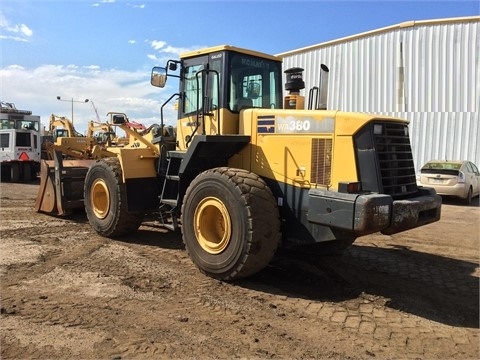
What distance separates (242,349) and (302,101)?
384 centimetres

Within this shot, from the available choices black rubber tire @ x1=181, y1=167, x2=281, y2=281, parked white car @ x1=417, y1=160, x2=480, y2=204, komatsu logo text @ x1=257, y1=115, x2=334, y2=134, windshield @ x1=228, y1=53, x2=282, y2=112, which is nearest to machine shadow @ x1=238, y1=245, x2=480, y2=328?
black rubber tire @ x1=181, y1=167, x2=281, y2=281

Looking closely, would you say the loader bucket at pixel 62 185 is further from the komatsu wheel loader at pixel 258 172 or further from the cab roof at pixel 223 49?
the cab roof at pixel 223 49

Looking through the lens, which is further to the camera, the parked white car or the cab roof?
the parked white car

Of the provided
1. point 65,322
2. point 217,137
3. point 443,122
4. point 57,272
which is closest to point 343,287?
point 217,137

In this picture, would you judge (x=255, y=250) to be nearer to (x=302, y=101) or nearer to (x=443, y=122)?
(x=302, y=101)

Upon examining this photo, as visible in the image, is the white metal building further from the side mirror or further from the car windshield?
the side mirror

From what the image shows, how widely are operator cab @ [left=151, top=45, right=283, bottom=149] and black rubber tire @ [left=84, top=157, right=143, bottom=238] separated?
1280 mm

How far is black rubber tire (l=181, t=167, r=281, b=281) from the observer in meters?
5.14

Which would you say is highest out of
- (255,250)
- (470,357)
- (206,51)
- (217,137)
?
(206,51)

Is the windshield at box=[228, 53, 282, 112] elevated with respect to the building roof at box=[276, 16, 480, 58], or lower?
lower

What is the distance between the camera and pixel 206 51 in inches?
256

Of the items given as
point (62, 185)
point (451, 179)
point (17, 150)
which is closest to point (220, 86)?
point (62, 185)

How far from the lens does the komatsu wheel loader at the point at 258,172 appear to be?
5000mm

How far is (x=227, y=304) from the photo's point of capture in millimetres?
4801
